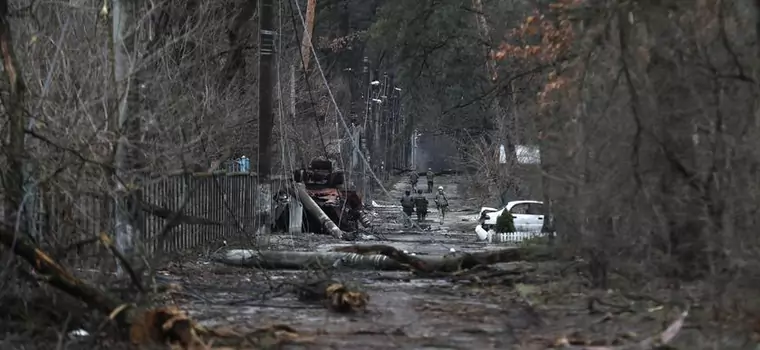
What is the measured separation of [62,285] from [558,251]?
21.8ft

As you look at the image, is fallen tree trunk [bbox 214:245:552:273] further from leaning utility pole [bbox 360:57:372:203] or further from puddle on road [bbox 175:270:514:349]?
leaning utility pole [bbox 360:57:372:203]

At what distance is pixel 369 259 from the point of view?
17031 millimetres

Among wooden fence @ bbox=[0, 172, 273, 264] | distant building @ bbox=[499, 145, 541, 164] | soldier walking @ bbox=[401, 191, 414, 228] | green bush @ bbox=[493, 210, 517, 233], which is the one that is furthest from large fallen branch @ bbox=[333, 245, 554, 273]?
soldier walking @ bbox=[401, 191, 414, 228]

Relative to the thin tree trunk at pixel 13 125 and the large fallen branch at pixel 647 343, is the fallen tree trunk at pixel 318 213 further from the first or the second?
the large fallen branch at pixel 647 343

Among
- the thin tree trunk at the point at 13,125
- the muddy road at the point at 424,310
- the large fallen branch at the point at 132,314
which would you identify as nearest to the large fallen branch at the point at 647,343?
the muddy road at the point at 424,310

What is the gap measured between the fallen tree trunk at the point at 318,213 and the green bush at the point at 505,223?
15.3 feet

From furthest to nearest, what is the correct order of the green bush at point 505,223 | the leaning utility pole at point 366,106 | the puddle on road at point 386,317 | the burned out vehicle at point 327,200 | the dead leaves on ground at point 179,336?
1. the leaning utility pole at point 366,106
2. the green bush at point 505,223
3. the burned out vehicle at point 327,200
4. the puddle on road at point 386,317
5. the dead leaves on ground at point 179,336

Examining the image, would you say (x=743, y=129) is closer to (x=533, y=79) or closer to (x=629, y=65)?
(x=629, y=65)

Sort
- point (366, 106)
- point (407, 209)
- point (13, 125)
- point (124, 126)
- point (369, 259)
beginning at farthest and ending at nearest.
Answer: point (366, 106) < point (407, 209) < point (369, 259) < point (124, 126) < point (13, 125)

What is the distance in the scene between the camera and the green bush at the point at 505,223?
30047 millimetres

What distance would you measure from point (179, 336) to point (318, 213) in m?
19.9

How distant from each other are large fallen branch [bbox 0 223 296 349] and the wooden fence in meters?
0.76

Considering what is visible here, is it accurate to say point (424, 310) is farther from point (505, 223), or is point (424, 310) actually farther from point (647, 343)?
point (505, 223)

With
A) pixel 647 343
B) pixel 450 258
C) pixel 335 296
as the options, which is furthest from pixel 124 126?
pixel 647 343
